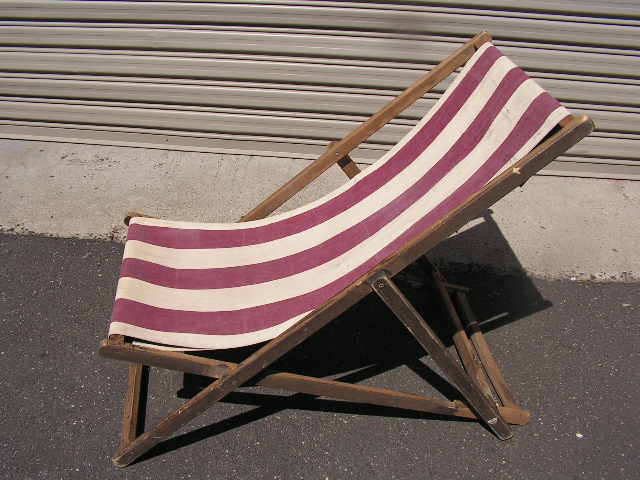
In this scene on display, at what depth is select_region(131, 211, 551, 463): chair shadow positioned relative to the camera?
2.38 m

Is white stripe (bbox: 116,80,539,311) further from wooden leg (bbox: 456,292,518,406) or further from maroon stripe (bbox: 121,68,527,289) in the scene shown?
wooden leg (bbox: 456,292,518,406)

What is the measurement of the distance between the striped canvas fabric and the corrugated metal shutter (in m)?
1.11

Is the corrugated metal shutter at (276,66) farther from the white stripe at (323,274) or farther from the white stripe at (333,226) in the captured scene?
the white stripe at (323,274)

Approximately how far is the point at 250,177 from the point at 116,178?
2.99 ft

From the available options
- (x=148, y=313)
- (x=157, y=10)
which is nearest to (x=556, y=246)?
(x=148, y=313)

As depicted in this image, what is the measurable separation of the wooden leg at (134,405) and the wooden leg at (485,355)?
4.99 feet

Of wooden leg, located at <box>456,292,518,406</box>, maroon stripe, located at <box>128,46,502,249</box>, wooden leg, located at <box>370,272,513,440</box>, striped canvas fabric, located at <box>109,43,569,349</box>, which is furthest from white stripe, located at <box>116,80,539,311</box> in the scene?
wooden leg, located at <box>456,292,518,406</box>

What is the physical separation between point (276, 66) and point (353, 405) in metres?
2.22

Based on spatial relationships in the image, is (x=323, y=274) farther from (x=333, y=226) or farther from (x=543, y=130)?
(x=543, y=130)

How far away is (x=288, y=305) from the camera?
85.7 inches

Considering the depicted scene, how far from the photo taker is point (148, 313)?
207 centimetres

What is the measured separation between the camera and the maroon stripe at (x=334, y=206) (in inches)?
92.9

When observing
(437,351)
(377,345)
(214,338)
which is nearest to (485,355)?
(377,345)

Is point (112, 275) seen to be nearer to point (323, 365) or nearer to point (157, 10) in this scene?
point (323, 365)
